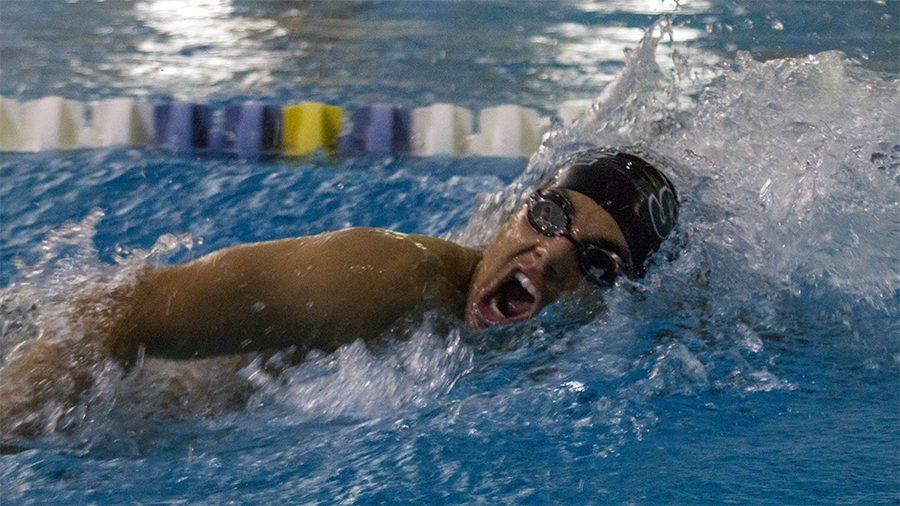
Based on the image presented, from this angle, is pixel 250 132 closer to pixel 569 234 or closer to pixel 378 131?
pixel 378 131

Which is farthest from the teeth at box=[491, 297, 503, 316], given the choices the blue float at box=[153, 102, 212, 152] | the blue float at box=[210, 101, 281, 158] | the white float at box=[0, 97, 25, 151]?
the white float at box=[0, 97, 25, 151]

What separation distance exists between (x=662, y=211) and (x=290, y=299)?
2.46ft

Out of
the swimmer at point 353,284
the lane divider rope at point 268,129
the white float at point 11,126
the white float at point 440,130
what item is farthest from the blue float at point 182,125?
the swimmer at point 353,284

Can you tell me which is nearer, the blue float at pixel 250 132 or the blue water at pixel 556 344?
the blue water at pixel 556 344

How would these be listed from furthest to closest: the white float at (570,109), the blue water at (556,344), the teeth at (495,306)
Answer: the white float at (570,109) < the teeth at (495,306) < the blue water at (556,344)

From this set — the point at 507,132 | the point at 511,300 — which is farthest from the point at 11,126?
the point at 511,300

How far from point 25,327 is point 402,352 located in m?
0.68

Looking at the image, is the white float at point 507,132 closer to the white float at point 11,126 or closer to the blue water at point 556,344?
the blue water at point 556,344

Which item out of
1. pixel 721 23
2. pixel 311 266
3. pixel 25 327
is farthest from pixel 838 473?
pixel 721 23

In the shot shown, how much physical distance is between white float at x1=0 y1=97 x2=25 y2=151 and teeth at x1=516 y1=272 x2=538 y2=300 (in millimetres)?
2207

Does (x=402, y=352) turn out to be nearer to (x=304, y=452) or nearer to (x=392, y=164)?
(x=304, y=452)

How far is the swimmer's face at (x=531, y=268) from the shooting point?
1917 millimetres

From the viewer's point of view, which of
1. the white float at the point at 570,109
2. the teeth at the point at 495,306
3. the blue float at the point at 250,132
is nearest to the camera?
the teeth at the point at 495,306

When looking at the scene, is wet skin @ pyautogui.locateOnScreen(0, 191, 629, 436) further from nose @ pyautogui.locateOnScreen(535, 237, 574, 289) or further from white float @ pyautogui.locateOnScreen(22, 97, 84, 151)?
white float @ pyautogui.locateOnScreen(22, 97, 84, 151)
